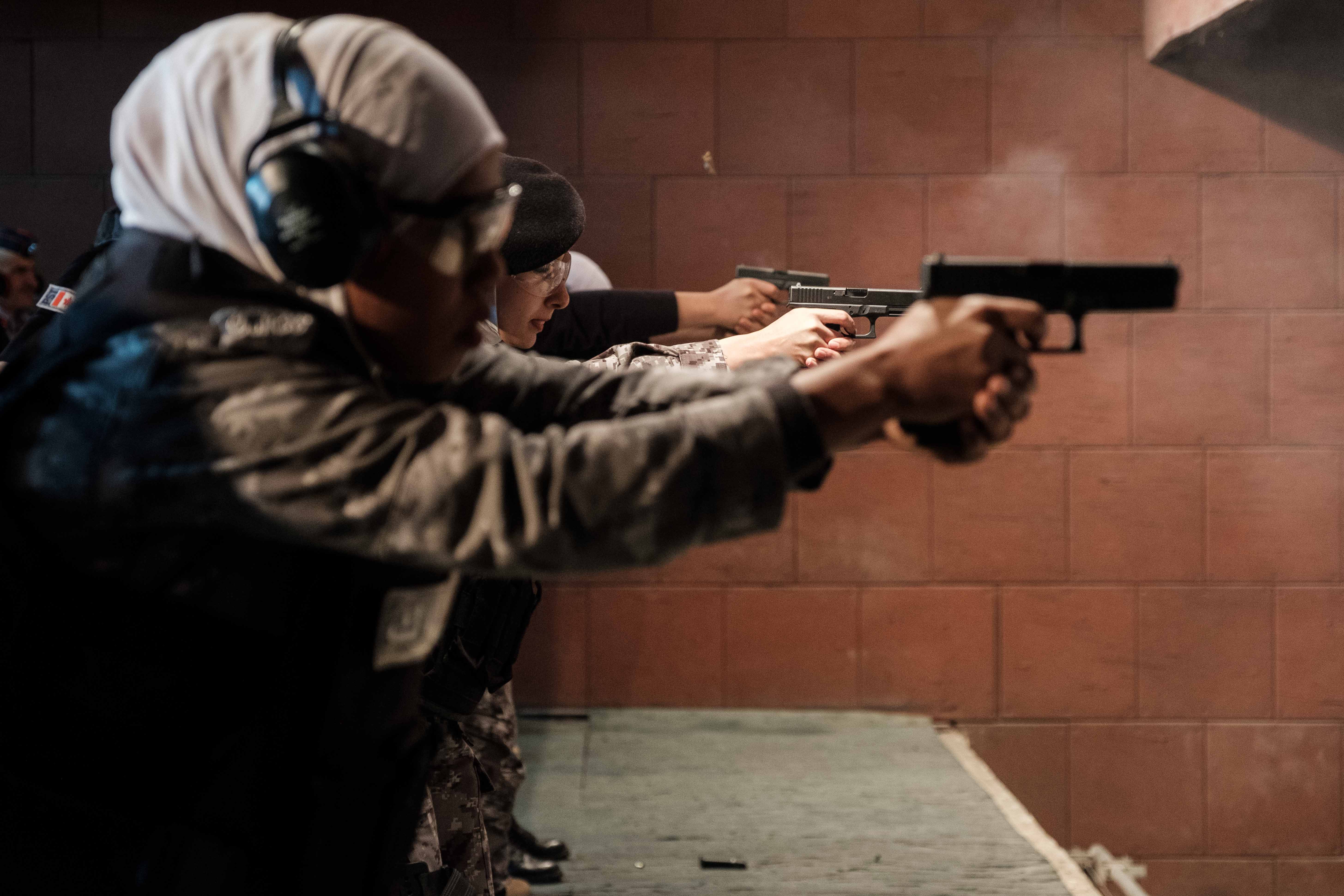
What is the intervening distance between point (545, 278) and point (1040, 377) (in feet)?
6.97

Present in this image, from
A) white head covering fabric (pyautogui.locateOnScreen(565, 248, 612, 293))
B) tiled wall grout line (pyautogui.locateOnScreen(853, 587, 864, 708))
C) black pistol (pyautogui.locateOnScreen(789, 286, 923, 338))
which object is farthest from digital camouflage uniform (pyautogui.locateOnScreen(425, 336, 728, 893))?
tiled wall grout line (pyautogui.locateOnScreen(853, 587, 864, 708))

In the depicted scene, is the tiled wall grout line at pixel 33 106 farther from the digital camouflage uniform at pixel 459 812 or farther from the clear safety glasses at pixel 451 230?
the clear safety glasses at pixel 451 230

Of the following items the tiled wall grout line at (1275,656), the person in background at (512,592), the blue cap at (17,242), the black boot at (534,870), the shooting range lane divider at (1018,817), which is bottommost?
the black boot at (534,870)

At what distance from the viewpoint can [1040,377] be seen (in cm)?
364

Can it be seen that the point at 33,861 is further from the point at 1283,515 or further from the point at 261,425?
the point at 1283,515

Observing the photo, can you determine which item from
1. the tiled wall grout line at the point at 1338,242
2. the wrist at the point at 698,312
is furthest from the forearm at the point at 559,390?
the tiled wall grout line at the point at 1338,242

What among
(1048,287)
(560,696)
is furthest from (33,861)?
(560,696)

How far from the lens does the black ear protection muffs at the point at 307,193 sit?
2.74 ft

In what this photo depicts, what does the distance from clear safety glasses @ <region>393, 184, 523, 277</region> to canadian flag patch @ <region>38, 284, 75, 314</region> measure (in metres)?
1.33

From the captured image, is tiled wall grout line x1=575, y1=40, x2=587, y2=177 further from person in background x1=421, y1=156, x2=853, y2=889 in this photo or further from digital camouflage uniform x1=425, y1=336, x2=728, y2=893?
digital camouflage uniform x1=425, y1=336, x2=728, y2=893

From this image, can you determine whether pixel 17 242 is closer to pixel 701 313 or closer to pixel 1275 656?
pixel 701 313

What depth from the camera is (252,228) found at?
35.5 inches

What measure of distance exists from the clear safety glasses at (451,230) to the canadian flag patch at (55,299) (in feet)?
4.36

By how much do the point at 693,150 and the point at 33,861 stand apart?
320cm
